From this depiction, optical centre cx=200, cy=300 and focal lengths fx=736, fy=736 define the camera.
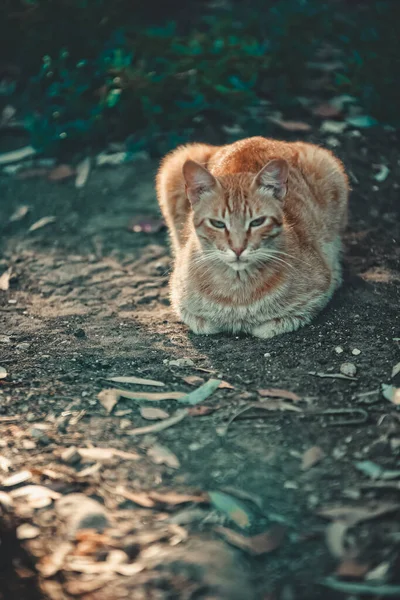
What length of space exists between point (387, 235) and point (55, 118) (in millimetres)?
3711

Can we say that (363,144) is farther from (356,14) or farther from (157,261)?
(157,261)

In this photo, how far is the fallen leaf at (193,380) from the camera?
4.48 meters

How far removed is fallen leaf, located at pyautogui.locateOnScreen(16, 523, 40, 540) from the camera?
3422 millimetres

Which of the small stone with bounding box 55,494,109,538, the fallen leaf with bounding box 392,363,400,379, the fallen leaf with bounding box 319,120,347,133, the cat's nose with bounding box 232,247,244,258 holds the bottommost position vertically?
the fallen leaf with bounding box 319,120,347,133

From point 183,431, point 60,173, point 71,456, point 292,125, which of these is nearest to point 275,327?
point 183,431

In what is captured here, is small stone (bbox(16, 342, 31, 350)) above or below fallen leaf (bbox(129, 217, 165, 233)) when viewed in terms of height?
above

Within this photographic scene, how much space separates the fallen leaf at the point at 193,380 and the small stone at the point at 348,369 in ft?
2.81

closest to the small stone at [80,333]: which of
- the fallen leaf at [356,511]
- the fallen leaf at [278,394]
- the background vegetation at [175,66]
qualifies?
the fallen leaf at [278,394]

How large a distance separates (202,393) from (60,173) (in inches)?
158

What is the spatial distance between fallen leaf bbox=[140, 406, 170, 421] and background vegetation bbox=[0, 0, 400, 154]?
13.2 ft

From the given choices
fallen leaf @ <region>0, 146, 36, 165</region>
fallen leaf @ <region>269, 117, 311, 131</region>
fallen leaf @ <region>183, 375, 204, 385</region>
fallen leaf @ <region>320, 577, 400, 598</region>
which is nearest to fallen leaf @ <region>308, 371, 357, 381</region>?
fallen leaf @ <region>183, 375, 204, 385</region>

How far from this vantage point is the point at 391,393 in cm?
418

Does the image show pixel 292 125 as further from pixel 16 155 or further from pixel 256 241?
pixel 256 241

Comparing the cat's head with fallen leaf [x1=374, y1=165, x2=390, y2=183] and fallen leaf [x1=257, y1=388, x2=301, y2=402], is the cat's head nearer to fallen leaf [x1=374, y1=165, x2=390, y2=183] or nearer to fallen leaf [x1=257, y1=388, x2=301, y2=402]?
fallen leaf [x1=257, y1=388, x2=301, y2=402]
